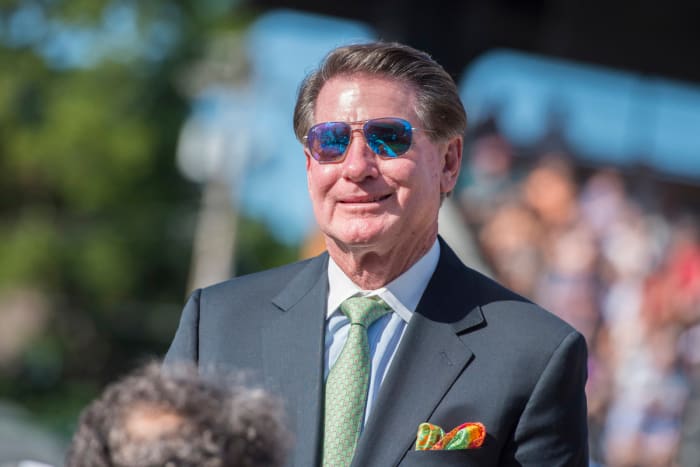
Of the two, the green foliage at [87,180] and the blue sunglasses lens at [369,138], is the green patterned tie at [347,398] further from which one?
the green foliage at [87,180]

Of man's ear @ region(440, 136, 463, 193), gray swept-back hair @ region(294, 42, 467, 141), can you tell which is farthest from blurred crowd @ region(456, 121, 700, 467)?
gray swept-back hair @ region(294, 42, 467, 141)

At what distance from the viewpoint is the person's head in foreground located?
2760 mm

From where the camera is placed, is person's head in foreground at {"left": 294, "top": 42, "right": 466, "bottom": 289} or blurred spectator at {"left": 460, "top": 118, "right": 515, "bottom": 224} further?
blurred spectator at {"left": 460, "top": 118, "right": 515, "bottom": 224}

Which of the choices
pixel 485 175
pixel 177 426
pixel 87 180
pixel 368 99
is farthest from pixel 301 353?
pixel 87 180

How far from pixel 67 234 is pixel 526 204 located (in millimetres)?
27750

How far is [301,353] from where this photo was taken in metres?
2.78

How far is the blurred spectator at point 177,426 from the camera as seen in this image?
1.80 m

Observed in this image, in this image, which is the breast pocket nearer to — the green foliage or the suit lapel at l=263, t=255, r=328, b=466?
the suit lapel at l=263, t=255, r=328, b=466

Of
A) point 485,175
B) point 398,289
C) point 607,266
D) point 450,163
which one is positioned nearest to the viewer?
point 398,289

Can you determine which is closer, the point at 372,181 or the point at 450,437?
the point at 450,437

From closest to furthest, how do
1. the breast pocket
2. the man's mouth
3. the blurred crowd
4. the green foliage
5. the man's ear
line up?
the breast pocket < the man's mouth < the man's ear < the blurred crowd < the green foliage

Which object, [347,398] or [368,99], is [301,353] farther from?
[368,99]

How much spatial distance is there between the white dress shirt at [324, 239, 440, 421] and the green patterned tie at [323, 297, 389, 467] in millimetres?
37

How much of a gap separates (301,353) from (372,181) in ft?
1.47
